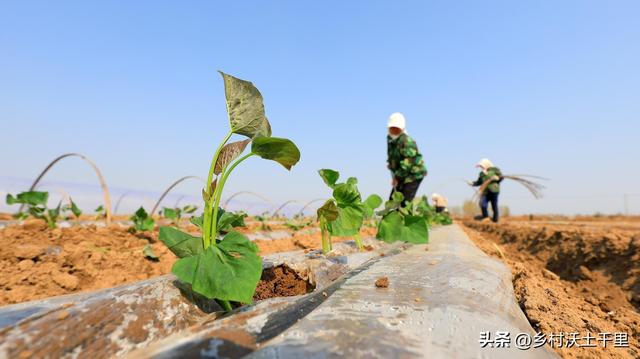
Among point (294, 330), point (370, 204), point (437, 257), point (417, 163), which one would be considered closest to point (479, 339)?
point (294, 330)

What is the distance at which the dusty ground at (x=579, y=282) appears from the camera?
128 cm

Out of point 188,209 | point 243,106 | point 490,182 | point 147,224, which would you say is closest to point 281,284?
point 243,106

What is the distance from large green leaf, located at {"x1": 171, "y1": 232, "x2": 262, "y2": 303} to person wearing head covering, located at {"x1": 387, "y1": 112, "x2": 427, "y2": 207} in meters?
4.27

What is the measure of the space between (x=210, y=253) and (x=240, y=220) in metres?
0.36

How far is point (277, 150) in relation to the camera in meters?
1.18

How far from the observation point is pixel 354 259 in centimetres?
201

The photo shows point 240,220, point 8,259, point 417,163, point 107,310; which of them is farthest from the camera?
point 417,163

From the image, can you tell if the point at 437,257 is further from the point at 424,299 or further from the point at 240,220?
the point at 240,220

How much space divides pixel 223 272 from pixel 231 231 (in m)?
0.20

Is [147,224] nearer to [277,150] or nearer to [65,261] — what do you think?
[65,261]

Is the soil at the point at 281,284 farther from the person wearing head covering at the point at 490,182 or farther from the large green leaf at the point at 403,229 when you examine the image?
the person wearing head covering at the point at 490,182

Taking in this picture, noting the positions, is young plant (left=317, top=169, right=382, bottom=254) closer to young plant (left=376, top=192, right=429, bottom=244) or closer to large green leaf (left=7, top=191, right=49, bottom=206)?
young plant (left=376, top=192, right=429, bottom=244)

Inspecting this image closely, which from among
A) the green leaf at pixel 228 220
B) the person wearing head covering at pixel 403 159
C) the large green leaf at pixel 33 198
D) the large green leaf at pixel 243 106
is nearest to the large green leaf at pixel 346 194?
the green leaf at pixel 228 220

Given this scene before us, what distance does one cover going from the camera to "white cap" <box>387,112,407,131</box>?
5.25 metres
